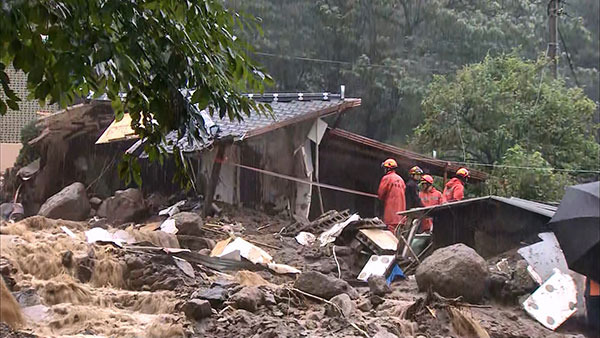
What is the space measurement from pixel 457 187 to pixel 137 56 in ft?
29.2

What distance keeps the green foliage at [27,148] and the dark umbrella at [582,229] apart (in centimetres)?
1043

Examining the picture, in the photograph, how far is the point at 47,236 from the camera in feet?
33.3

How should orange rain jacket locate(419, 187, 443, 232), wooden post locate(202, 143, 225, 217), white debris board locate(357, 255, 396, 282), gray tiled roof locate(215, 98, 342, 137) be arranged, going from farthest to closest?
wooden post locate(202, 143, 225, 217) < gray tiled roof locate(215, 98, 342, 137) < orange rain jacket locate(419, 187, 443, 232) < white debris board locate(357, 255, 396, 282)

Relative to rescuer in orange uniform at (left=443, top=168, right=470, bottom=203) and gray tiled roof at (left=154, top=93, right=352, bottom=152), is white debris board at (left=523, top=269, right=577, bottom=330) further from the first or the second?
gray tiled roof at (left=154, top=93, right=352, bottom=152)

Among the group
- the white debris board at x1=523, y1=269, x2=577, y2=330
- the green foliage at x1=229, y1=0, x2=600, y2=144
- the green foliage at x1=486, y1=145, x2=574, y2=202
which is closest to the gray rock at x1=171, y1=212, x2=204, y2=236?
the green foliage at x1=229, y1=0, x2=600, y2=144

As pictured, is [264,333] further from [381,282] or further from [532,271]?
[532,271]

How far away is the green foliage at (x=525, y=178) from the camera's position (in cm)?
1030

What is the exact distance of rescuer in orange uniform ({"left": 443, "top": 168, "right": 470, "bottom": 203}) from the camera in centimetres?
1086

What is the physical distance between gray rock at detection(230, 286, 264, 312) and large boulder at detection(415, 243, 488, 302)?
175cm

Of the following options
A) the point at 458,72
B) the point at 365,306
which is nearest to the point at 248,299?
the point at 365,306

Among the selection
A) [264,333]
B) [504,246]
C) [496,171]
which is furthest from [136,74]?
[496,171]

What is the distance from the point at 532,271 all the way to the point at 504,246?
1.25 m

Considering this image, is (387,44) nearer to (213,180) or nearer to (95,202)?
(213,180)

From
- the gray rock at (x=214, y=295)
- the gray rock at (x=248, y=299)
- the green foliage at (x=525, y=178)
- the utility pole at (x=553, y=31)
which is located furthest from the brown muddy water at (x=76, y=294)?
the utility pole at (x=553, y=31)
